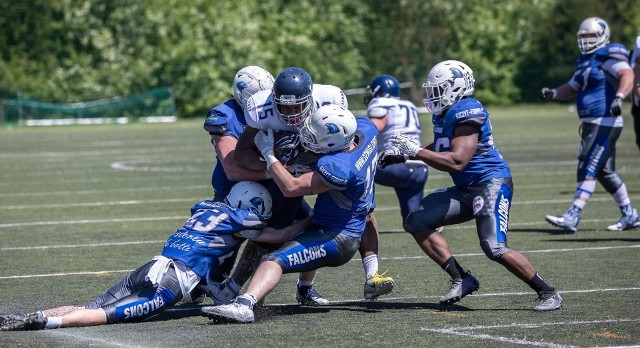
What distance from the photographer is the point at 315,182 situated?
715 centimetres

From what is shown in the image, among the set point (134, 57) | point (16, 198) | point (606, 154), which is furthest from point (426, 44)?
point (606, 154)

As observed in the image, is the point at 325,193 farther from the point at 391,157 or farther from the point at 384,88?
the point at 384,88

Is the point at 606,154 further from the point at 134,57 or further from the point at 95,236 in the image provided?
the point at 134,57

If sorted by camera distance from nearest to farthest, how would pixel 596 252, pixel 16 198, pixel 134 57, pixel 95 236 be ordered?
1. pixel 596 252
2. pixel 95 236
3. pixel 16 198
4. pixel 134 57

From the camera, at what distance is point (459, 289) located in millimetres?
7750

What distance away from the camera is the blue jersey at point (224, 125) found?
26.0 feet

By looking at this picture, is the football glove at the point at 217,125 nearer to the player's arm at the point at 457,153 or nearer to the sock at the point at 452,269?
the player's arm at the point at 457,153

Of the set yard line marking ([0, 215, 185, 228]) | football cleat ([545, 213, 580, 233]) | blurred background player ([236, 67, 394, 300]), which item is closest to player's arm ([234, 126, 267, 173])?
blurred background player ([236, 67, 394, 300])

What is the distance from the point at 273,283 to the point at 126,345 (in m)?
1.10

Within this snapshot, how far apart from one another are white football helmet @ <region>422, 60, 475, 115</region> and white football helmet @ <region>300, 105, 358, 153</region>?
0.90 m

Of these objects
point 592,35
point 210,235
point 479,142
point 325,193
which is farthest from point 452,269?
point 592,35

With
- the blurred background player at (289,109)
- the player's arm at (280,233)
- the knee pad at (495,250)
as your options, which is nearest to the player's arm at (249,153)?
the blurred background player at (289,109)

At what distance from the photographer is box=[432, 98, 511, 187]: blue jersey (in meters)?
7.78

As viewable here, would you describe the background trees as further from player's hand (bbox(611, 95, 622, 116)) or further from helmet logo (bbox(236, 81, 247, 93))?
helmet logo (bbox(236, 81, 247, 93))
